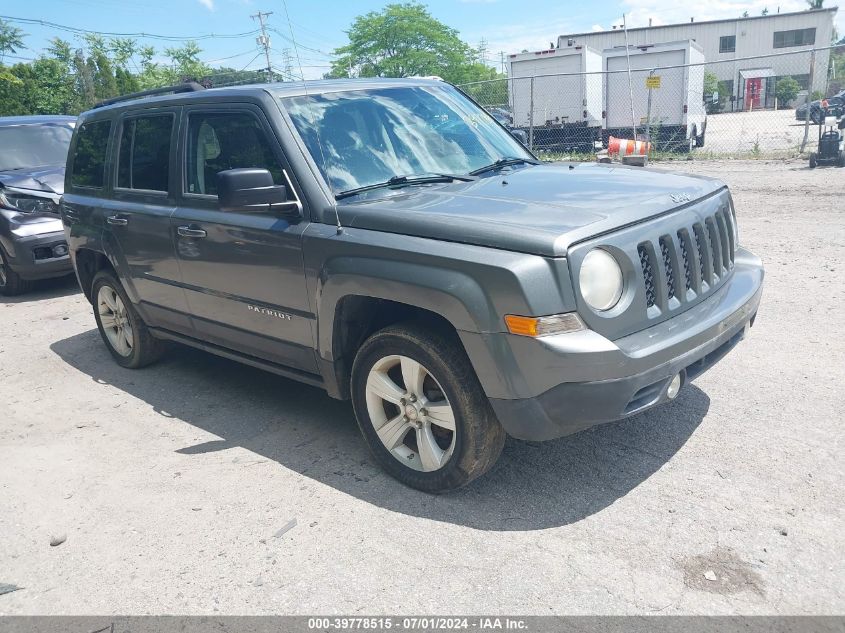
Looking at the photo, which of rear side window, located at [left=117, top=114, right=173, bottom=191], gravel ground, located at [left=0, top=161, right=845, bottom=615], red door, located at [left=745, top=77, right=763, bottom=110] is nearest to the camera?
gravel ground, located at [left=0, top=161, right=845, bottom=615]

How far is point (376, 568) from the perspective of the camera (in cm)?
304

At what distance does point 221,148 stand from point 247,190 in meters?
0.90

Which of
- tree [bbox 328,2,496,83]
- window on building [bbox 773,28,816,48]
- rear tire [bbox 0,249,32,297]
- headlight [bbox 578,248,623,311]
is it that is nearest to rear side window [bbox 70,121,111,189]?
rear tire [bbox 0,249,32,297]

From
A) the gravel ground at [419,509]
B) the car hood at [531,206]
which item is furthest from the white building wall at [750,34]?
the gravel ground at [419,509]

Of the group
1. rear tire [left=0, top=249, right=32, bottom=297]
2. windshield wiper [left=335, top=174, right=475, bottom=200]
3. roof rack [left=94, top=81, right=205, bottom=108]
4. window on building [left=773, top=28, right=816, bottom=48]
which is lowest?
rear tire [left=0, top=249, right=32, bottom=297]

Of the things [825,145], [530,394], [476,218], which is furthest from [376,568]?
[825,145]

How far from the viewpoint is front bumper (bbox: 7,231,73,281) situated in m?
8.33

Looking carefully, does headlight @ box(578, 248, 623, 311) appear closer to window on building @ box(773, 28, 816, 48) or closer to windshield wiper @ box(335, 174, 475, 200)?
windshield wiper @ box(335, 174, 475, 200)

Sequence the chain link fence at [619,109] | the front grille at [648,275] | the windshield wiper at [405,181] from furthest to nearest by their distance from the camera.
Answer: the chain link fence at [619,109]
the windshield wiper at [405,181]
the front grille at [648,275]

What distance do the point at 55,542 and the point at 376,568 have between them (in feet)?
5.22

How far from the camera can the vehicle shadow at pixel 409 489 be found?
342 cm

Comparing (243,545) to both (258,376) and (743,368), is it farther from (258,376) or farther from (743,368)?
(743,368)

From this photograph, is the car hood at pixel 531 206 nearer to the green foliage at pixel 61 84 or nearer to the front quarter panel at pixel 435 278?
the front quarter panel at pixel 435 278

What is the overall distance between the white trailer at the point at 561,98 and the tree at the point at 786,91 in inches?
1158
